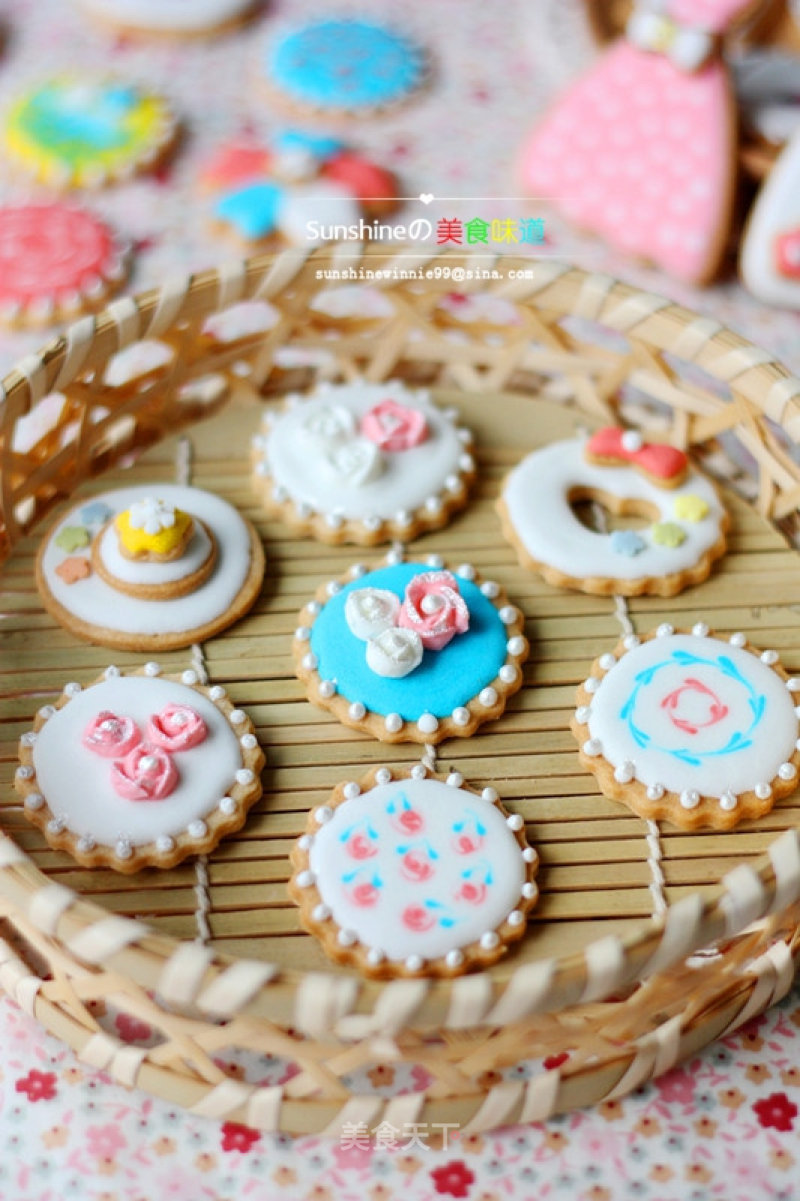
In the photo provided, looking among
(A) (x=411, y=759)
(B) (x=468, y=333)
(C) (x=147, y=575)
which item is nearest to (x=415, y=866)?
(A) (x=411, y=759)

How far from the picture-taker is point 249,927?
100 cm

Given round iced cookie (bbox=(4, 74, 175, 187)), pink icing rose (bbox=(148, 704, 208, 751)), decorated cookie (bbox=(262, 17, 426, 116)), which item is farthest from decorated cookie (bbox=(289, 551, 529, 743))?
decorated cookie (bbox=(262, 17, 426, 116))

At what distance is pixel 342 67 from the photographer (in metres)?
2.07

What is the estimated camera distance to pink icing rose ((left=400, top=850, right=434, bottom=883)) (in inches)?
38.8

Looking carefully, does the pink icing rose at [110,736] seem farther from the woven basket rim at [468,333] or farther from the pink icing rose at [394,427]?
the pink icing rose at [394,427]

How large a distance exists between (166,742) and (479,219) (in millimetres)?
1048

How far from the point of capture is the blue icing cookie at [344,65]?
6.66 feet

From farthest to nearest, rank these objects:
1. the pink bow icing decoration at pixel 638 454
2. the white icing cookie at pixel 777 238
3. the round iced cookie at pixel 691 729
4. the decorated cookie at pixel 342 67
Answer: the decorated cookie at pixel 342 67
the white icing cookie at pixel 777 238
the pink bow icing decoration at pixel 638 454
the round iced cookie at pixel 691 729

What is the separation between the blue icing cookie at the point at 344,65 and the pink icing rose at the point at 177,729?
1.28 metres

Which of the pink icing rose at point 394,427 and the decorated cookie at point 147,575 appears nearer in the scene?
the decorated cookie at point 147,575

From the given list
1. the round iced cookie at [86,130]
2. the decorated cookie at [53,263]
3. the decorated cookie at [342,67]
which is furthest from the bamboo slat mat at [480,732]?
the decorated cookie at [342,67]

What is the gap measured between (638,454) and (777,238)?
1.82 ft

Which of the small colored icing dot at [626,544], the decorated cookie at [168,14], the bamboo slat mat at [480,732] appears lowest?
the bamboo slat mat at [480,732]

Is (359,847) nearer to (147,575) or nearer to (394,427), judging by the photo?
(147,575)
